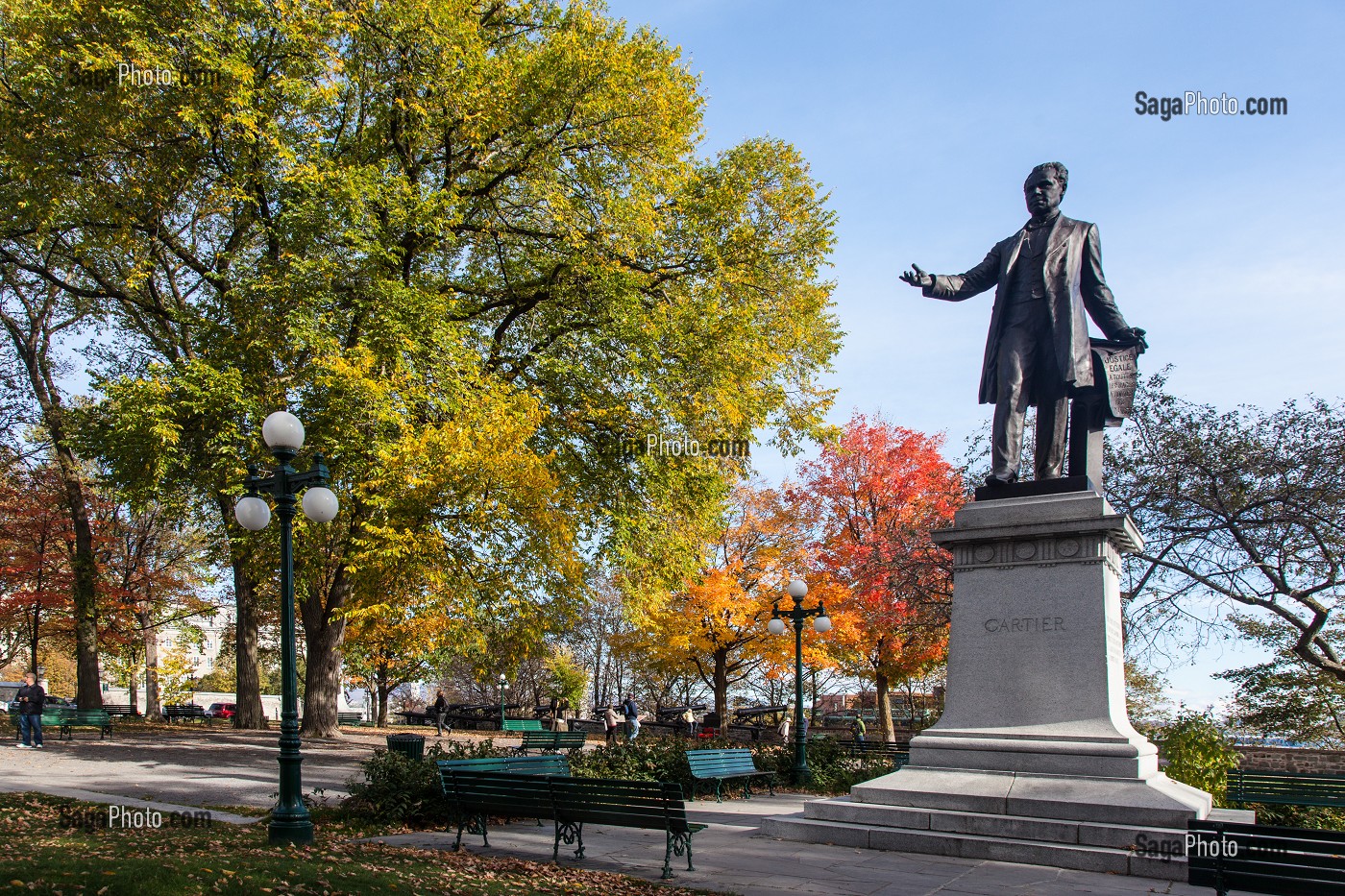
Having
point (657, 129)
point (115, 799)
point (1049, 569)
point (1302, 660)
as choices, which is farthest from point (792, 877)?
point (1302, 660)

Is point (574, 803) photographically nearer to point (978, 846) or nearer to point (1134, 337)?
point (978, 846)

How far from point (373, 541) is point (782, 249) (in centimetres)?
1137

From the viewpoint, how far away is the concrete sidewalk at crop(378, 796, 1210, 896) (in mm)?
8195

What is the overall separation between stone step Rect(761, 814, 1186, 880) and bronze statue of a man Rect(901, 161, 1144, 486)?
4.14 meters

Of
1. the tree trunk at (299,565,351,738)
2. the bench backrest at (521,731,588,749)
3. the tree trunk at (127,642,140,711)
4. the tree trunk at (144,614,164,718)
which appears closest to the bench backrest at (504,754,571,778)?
the bench backrest at (521,731,588,749)

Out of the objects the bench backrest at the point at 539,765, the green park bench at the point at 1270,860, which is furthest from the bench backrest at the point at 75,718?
the green park bench at the point at 1270,860

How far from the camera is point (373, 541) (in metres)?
17.8

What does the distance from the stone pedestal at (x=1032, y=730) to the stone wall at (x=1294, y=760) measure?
12.3 m

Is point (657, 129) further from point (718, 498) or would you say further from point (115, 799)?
point (115, 799)

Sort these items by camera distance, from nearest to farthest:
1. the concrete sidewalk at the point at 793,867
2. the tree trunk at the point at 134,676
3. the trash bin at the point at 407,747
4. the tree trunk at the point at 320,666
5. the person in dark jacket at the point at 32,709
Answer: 1. the concrete sidewalk at the point at 793,867
2. the trash bin at the point at 407,747
3. the person in dark jacket at the point at 32,709
4. the tree trunk at the point at 320,666
5. the tree trunk at the point at 134,676

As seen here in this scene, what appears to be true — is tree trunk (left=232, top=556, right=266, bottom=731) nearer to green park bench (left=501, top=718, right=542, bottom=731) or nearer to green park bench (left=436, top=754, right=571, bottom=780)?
green park bench (left=501, top=718, right=542, bottom=731)

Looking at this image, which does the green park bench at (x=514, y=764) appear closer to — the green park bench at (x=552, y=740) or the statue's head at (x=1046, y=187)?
the green park bench at (x=552, y=740)

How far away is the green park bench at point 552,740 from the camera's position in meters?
19.2

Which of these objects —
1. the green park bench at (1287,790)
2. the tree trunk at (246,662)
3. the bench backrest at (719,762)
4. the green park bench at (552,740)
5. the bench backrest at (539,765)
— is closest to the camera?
the green park bench at (1287,790)
